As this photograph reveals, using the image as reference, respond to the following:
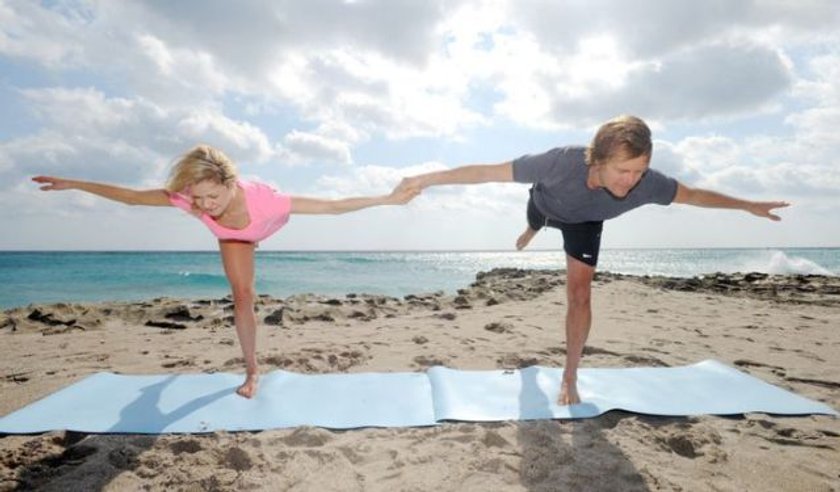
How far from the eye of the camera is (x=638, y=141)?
112 inches

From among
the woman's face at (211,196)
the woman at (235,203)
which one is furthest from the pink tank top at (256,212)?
the woman's face at (211,196)

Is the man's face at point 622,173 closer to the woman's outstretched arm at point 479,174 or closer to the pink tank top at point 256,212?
the woman's outstretched arm at point 479,174

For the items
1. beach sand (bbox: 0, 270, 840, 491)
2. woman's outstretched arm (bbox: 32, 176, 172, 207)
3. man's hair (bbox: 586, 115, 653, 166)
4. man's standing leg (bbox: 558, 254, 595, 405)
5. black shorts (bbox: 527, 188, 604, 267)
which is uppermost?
man's hair (bbox: 586, 115, 653, 166)

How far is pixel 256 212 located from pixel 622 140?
246cm

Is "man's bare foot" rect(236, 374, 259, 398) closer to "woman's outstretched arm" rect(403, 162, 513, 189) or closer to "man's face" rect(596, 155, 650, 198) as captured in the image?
"woman's outstretched arm" rect(403, 162, 513, 189)

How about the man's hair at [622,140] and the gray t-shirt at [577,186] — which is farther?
the gray t-shirt at [577,186]

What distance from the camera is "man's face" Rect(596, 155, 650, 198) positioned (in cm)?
289

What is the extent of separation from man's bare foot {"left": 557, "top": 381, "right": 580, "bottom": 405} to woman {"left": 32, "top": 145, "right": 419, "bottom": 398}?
1.76 metres

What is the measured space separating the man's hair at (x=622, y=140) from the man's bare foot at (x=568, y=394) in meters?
1.50

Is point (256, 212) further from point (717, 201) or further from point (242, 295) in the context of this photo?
point (717, 201)

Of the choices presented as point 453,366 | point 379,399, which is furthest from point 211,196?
point 453,366

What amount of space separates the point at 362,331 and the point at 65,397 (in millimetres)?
3043

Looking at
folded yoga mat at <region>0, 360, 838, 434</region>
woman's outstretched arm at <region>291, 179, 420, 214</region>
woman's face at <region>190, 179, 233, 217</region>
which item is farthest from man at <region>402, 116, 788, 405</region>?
woman's face at <region>190, 179, 233, 217</region>

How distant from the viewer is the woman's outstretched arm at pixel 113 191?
10.4ft
